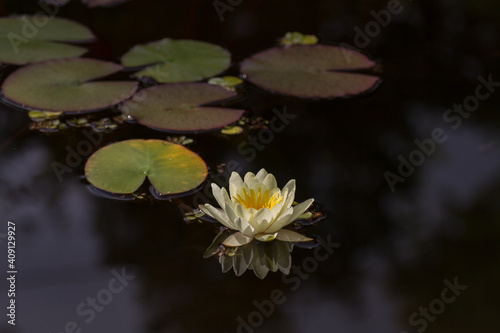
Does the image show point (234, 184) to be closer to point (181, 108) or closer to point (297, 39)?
point (181, 108)

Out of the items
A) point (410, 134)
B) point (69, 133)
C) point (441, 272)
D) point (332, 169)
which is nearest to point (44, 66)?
point (69, 133)

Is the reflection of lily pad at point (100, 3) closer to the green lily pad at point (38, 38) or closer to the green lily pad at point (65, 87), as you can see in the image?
the green lily pad at point (38, 38)

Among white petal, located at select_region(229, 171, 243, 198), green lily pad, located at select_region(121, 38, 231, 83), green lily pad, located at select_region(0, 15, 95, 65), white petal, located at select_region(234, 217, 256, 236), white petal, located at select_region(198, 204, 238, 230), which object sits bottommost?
green lily pad, located at select_region(0, 15, 95, 65)

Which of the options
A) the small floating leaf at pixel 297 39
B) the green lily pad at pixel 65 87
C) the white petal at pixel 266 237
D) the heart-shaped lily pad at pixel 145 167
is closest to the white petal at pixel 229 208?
the white petal at pixel 266 237

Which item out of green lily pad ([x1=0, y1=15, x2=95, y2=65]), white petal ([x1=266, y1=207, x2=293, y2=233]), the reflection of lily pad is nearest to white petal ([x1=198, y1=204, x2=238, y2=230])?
white petal ([x1=266, y1=207, x2=293, y2=233])

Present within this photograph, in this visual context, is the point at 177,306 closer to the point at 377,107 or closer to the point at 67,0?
the point at 377,107

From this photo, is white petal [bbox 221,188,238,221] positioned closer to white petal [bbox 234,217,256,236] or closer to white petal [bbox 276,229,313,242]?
white petal [bbox 234,217,256,236]

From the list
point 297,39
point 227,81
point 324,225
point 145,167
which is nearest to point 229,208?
point 324,225
